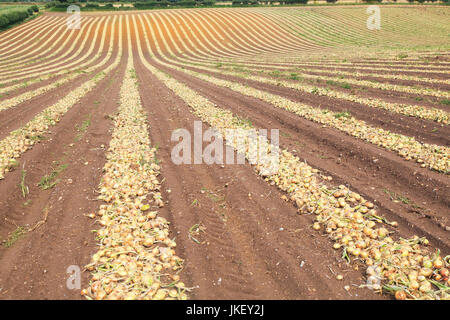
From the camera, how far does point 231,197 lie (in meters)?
5.23

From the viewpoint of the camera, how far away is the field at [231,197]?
3.44m

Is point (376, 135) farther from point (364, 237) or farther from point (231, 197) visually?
point (231, 197)

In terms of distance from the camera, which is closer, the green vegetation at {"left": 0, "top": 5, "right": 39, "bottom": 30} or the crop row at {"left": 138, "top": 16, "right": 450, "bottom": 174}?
the crop row at {"left": 138, "top": 16, "right": 450, "bottom": 174}

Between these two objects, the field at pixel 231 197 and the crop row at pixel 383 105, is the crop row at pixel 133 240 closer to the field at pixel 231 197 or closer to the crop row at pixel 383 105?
the field at pixel 231 197

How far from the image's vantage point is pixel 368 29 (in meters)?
47.0

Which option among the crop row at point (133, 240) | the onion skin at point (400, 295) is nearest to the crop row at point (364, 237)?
the onion skin at point (400, 295)

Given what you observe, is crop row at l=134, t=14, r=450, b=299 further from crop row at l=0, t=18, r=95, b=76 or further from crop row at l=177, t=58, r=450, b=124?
crop row at l=0, t=18, r=95, b=76

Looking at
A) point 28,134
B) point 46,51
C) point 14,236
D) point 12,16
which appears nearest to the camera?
point 14,236

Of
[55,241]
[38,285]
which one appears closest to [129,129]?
[55,241]

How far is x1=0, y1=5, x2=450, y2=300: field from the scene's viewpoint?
3.44m

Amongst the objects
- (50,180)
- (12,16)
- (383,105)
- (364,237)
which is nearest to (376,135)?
(383,105)

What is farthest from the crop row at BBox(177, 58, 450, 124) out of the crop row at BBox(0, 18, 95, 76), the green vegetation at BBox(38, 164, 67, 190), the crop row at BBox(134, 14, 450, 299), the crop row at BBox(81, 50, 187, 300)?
the crop row at BBox(0, 18, 95, 76)

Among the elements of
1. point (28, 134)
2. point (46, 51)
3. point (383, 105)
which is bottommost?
point (28, 134)
